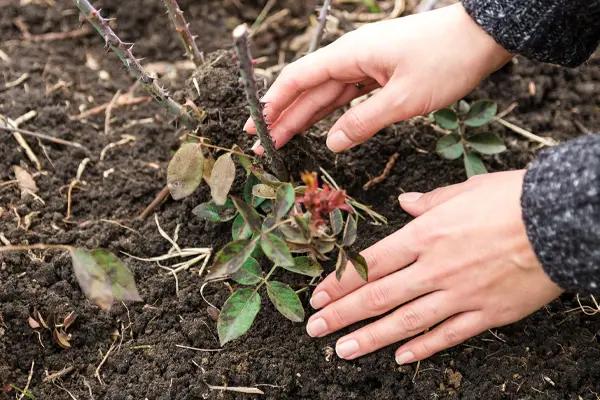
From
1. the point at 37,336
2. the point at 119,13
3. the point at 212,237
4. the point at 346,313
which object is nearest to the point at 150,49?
the point at 119,13

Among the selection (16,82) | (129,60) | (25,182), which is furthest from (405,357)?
(16,82)

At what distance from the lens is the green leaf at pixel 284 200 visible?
127cm

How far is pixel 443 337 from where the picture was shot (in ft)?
4.59

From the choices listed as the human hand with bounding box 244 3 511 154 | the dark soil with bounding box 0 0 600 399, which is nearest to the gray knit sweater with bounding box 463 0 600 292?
the human hand with bounding box 244 3 511 154

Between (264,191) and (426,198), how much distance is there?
0.36 metres

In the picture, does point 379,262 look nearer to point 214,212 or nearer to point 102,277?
point 214,212

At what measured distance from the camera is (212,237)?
1671 millimetres

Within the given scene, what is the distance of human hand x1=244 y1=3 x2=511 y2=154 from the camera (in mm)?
1441

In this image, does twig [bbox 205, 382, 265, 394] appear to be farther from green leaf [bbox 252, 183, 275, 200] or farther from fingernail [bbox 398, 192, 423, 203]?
fingernail [bbox 398, 192, 423, 203]

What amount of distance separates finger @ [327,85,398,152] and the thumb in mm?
174

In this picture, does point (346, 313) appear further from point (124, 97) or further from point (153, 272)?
point (124, 97)

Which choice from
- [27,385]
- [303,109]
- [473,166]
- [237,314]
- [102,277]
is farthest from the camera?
[473,166]

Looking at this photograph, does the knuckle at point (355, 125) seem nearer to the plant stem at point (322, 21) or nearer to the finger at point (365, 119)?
the finger at point (365, 119)

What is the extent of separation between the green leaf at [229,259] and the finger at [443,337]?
0.42m
